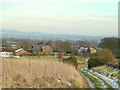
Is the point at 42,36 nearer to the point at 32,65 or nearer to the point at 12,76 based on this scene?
the point at 32,65

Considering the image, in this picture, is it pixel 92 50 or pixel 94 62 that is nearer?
pixel 94 62

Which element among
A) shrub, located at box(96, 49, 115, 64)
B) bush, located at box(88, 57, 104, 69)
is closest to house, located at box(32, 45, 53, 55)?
bush, located at box(88, 57, 104, 69)

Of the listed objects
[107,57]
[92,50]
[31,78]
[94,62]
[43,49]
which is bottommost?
[94,62]

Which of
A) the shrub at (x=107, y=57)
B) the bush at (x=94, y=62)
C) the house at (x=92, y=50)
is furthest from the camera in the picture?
the house at (x=92, y=50)

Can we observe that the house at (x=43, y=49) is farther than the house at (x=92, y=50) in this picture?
No

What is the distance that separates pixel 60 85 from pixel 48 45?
1138 centimetres

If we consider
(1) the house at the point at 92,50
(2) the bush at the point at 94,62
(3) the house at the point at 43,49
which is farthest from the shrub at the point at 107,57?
(3) the house at the point at 43,49

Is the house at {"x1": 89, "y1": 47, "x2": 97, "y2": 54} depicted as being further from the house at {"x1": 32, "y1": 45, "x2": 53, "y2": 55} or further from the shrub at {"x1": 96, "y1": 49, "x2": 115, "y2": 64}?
the house at {"x1": 32, "y1": 45, "x2": 53, "y2": 55}

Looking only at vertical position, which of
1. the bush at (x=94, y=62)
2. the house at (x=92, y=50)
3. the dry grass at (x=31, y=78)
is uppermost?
the dry grass at (x=31, y=78)

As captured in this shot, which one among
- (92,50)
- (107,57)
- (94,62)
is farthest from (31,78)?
(92,50)

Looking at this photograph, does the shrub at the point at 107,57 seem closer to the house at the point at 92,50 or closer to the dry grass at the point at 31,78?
the house at the point at 92,50

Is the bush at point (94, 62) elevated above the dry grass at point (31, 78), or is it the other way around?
the dry grass at point (31, 78)

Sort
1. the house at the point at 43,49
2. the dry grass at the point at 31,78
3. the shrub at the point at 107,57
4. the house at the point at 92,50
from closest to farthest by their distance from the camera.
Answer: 1. the dry grass at the point at 31,78
2. the shrub at the point at 107,57
3. the house at the point at 43,49
4. the house at the point at 92,50

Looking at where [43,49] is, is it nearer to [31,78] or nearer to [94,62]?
[94,62]
